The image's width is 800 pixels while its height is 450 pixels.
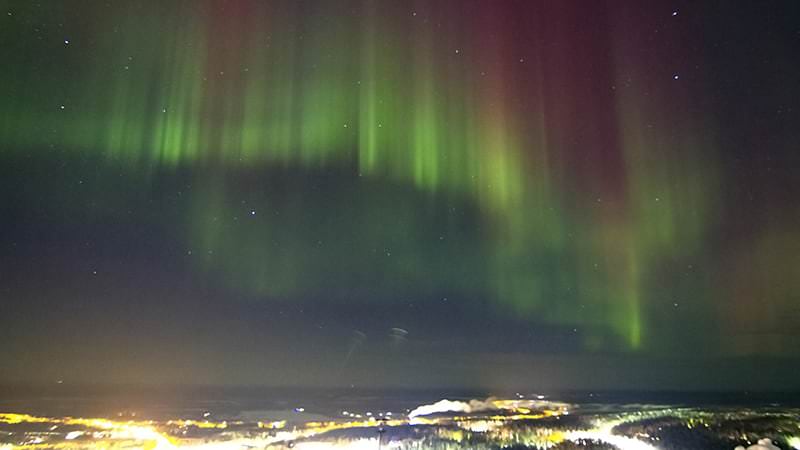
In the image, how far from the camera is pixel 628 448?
51938 millimetres

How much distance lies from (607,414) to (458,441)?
166 feet

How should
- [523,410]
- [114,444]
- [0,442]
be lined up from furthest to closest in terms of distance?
[523,410] → [114,444] → [0,442]

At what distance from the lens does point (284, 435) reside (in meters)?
59.7

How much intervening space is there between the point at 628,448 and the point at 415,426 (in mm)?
27761

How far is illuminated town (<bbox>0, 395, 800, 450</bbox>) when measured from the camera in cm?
5350

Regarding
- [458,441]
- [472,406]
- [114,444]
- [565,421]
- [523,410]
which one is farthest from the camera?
[472,406]

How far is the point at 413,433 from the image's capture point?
62656 mm

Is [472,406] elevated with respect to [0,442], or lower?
lower

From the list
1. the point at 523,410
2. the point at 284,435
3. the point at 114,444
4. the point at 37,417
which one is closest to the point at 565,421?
the point at 523,410

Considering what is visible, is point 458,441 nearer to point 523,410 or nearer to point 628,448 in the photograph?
point 628,448

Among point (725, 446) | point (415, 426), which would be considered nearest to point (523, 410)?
point (415, 426)

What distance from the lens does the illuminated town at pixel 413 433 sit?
176 feet

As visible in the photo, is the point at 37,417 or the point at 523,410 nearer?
the point at 37,417

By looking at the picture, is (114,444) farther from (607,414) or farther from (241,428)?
(607,414)
